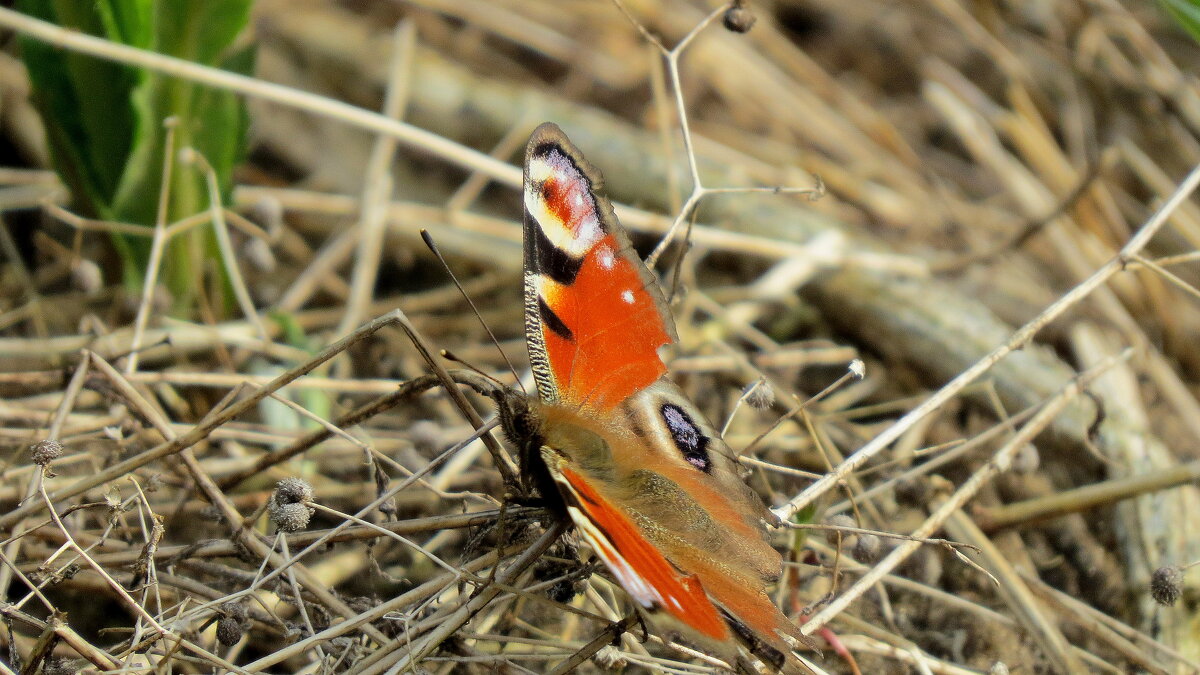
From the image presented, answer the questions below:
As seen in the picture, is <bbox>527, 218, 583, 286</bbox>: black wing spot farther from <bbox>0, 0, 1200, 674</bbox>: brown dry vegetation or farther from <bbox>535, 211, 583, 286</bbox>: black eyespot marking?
<bbox>0, 0, 1200, 674</bbox>: brown dry vegetation

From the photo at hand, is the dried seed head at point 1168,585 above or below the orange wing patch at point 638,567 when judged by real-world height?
below

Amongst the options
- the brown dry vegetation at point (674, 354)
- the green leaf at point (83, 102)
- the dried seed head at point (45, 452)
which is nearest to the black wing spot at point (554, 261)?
the brown dry vegetation at point (674, 354)

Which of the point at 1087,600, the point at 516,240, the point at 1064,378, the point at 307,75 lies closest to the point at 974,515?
the point at 1087,600

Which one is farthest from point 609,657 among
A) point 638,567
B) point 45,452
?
point 45,452

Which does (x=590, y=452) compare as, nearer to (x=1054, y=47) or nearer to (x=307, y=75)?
(x=307, y=75)

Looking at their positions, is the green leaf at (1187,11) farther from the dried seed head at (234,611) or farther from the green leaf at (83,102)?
the green leaf at (83,102)

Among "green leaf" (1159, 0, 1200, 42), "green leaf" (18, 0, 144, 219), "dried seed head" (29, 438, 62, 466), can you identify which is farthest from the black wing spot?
"green leaf" (1159, 0, 1200, 42)

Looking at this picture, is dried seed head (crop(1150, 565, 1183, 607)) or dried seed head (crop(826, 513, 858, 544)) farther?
dried seed head (crop(826, 513, 858, 544))
